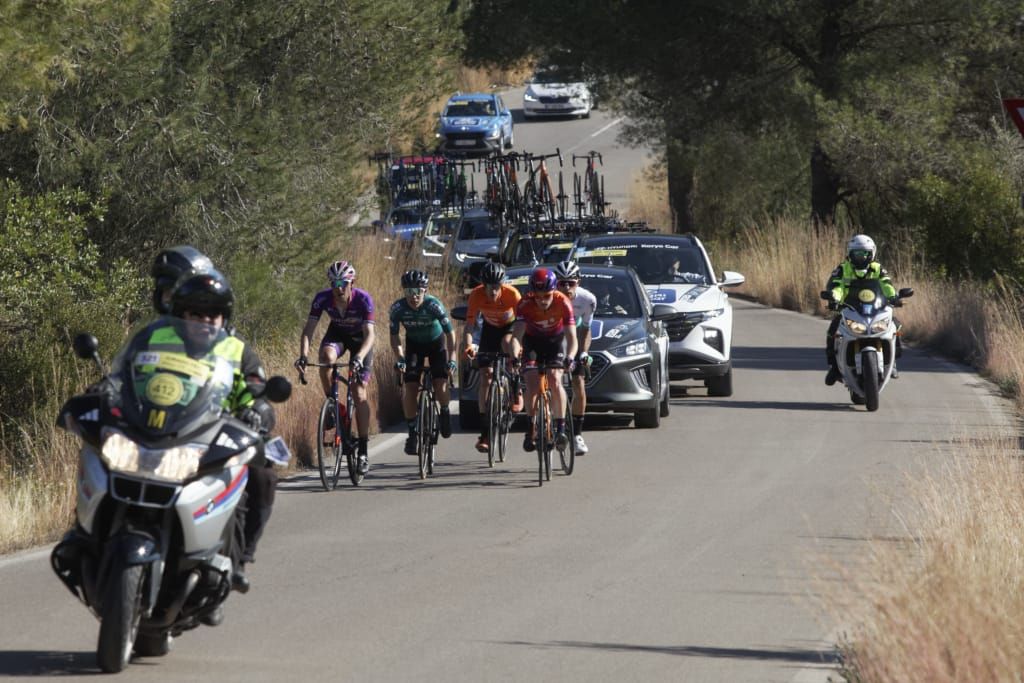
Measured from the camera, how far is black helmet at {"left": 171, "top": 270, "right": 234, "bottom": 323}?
25.1 feet

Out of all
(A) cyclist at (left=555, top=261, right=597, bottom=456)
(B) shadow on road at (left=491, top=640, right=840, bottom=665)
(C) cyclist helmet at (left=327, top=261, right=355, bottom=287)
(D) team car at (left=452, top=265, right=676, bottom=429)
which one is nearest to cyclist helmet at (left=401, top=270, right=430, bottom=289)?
(C) cyclist helmet at (left=327, top=261, right=355, bottom=287)

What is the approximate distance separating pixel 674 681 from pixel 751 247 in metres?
31.1

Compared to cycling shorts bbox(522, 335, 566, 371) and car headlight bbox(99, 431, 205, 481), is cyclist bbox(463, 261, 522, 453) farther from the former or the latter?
car headlight bbox(99, 431, 205, 481)

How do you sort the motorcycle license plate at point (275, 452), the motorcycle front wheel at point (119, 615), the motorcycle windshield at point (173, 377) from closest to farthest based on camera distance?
the motorcycle front wheel at point (119, 615) < the motorcycle windshield at point (173, 377) < the motorcycle license plate at point (275, 452)

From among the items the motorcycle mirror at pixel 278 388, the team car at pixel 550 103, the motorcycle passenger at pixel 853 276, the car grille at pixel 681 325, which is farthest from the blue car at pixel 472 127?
the motorcycle mirror at pixel 278 388

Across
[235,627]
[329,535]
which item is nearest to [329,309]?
[329,535]

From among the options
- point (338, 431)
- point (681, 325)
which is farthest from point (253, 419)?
point (681, 325)

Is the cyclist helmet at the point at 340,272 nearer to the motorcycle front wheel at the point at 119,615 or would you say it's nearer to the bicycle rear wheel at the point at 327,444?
the bicycle rear wheel at the point at 327,444

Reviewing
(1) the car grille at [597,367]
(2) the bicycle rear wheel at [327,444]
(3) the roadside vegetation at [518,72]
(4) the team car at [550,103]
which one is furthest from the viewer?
(4) the team car at [550,103]

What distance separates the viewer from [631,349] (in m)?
17.1

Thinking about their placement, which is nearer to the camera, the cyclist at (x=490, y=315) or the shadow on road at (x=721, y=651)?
the shadow on road at (x=721, y=651)

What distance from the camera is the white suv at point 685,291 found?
19.8m

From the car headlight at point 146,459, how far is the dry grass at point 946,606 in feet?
8.73

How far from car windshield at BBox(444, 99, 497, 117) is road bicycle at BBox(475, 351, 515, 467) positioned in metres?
42.6
